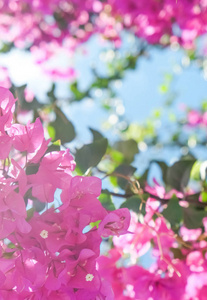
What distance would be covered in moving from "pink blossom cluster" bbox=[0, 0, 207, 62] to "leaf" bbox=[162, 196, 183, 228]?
1.56 m

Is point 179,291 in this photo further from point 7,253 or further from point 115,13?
point 115,13

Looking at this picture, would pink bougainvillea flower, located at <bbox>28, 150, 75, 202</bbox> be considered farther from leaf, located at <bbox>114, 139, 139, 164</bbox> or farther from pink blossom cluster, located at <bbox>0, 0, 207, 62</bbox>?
pink blossom cluster, located at <bbox>0, 0, 207, 62</bbox>

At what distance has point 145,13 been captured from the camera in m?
2.07

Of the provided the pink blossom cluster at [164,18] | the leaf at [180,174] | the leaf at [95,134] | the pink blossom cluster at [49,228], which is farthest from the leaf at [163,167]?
the pink blossom cluster at [164,18]

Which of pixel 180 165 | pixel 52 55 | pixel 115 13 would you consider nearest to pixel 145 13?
pixel 115 13

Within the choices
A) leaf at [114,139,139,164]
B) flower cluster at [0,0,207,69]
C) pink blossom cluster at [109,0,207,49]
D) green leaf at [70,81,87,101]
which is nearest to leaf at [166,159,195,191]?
leaf at [114,139,139,164]

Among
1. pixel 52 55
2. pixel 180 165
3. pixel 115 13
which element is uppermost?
pixel 180 165

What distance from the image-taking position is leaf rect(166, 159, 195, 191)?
84 centimetres

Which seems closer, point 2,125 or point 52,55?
point 2,125

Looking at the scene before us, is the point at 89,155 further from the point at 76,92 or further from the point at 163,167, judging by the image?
the point at 76,92

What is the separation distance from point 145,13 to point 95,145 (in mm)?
1544

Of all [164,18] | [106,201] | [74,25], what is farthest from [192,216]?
[74,25]

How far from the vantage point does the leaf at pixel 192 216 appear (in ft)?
2.70

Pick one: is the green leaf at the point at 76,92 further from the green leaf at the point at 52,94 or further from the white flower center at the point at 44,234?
the white flower center at the point at 44,234
